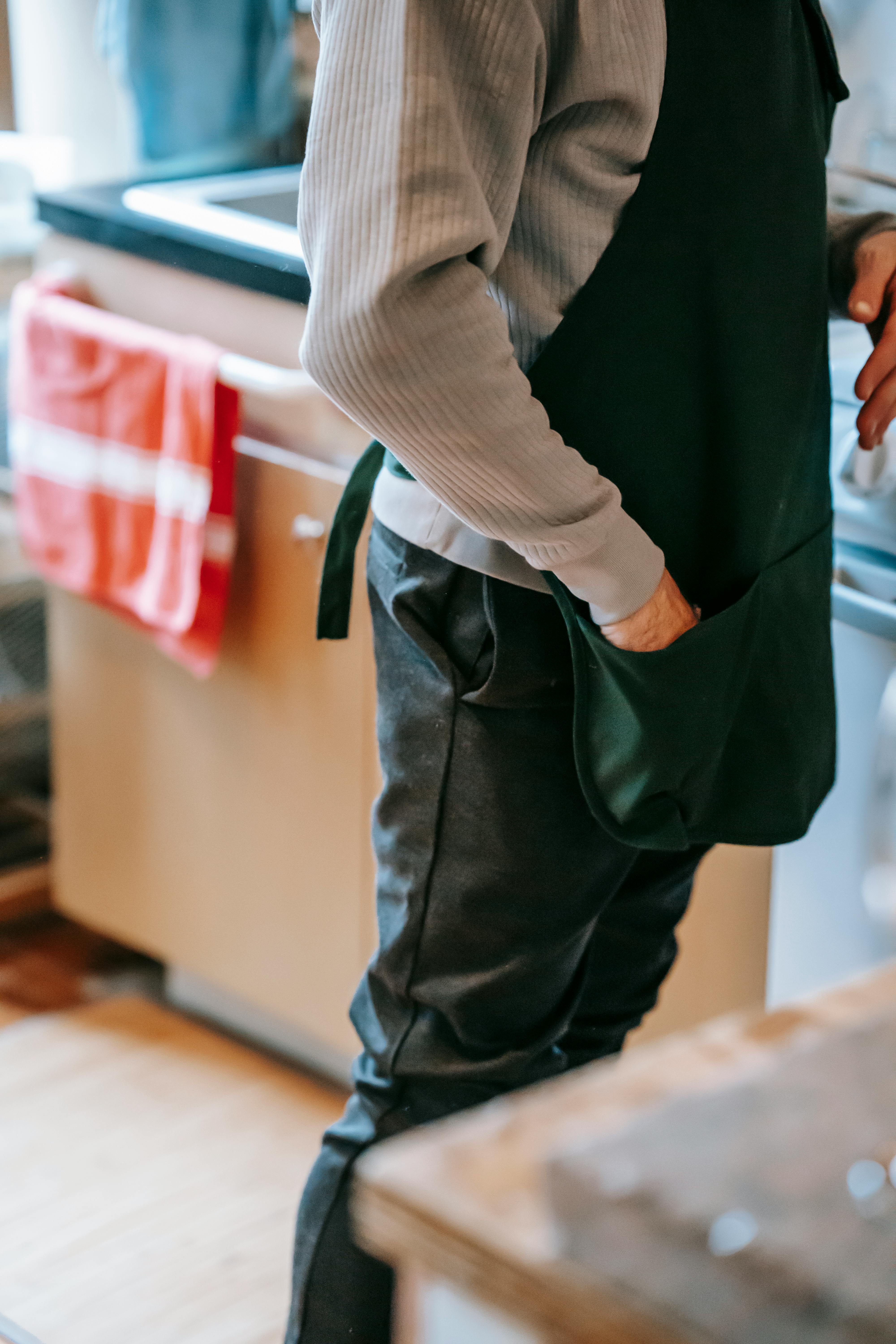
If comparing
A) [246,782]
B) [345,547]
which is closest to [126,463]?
[246,782]

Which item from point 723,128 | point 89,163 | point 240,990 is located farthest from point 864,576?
point 89,163

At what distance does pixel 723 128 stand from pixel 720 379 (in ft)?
0.39

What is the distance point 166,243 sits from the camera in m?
1.44

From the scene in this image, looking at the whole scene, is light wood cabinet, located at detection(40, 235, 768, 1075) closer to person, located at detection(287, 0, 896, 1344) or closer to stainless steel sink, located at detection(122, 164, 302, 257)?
stainless steel sink, located at detection(122, 164, 302, 257)

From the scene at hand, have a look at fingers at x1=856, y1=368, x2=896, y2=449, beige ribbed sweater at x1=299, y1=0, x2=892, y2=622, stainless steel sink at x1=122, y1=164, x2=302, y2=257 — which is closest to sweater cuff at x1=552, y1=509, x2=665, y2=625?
beige ribbed sweater at x1=299, y1=0, x2=892, y2=622

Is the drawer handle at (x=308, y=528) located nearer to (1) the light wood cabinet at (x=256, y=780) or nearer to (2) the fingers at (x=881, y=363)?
(1) the light wood cabinet at (x=256, y=780)

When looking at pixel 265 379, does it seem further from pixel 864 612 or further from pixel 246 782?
pixel 864 612

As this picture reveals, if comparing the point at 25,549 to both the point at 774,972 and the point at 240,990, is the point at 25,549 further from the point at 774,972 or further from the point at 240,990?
the point at 774,972

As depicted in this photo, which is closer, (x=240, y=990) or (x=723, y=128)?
(x=723, y=128)

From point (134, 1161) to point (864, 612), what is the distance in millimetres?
877

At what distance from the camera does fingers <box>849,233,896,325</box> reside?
2.96 feet

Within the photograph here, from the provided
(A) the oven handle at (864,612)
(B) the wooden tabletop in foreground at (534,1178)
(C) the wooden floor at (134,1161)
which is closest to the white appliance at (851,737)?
(A) the oven handle at (864,612)

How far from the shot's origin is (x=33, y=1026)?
5.56 feet

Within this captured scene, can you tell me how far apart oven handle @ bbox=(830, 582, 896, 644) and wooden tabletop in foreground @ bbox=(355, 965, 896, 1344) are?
27.5 inches
